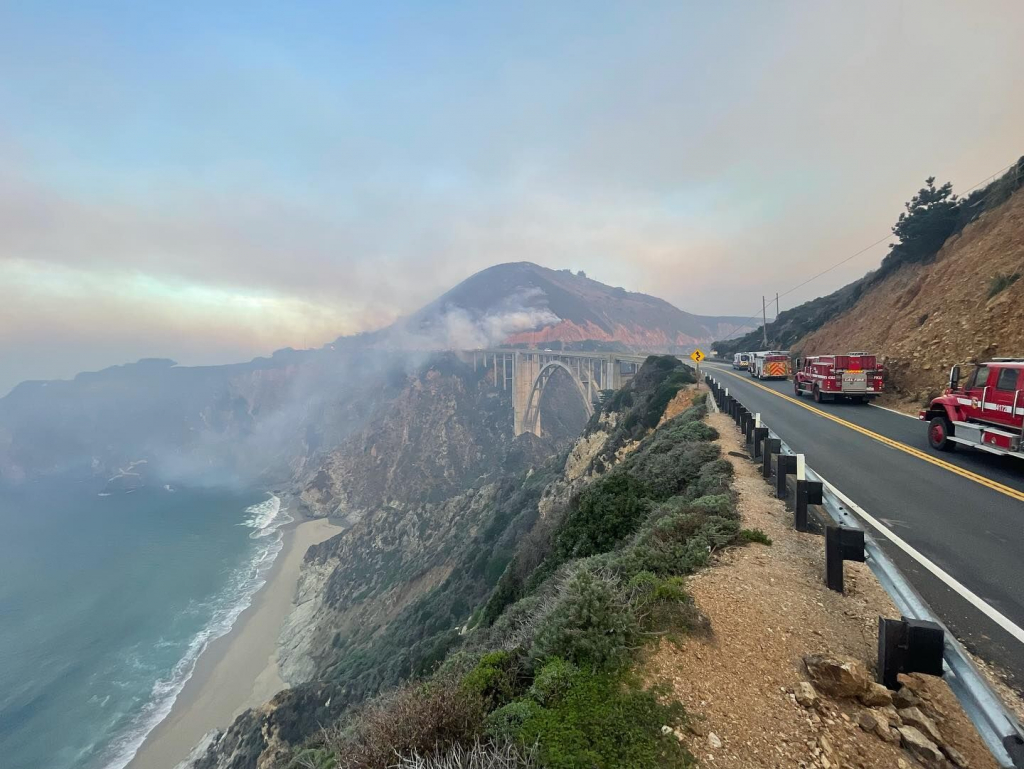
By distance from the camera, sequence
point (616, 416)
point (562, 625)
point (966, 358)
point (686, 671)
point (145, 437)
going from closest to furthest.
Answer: point (686, 671)
point (562, 625)
point (966, 358)
point (616, 416)
point (145, 437)

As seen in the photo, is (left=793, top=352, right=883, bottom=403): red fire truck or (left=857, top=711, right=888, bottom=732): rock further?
(left=793, top=352, right=883, bottom=403): red fire truck

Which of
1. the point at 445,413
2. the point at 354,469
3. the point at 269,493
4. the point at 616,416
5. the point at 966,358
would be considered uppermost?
the point at 966,358

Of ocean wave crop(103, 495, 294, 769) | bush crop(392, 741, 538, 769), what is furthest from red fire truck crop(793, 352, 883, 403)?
ocean wave crop(103, 495, 294, 769)

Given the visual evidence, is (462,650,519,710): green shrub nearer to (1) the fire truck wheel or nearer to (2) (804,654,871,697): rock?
(2) (804,654,871,697): rock

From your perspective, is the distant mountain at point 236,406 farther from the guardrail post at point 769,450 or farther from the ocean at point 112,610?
the guardrail post at point 769,450

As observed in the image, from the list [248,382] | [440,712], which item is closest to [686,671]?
[440,712]

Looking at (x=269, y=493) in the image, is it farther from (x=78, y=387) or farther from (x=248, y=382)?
(x=78, y=387)

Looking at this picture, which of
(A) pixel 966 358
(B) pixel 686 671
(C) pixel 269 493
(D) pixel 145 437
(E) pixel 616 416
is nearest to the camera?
(B) pixel 686 671

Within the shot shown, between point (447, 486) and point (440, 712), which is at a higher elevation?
point (440, 712)
